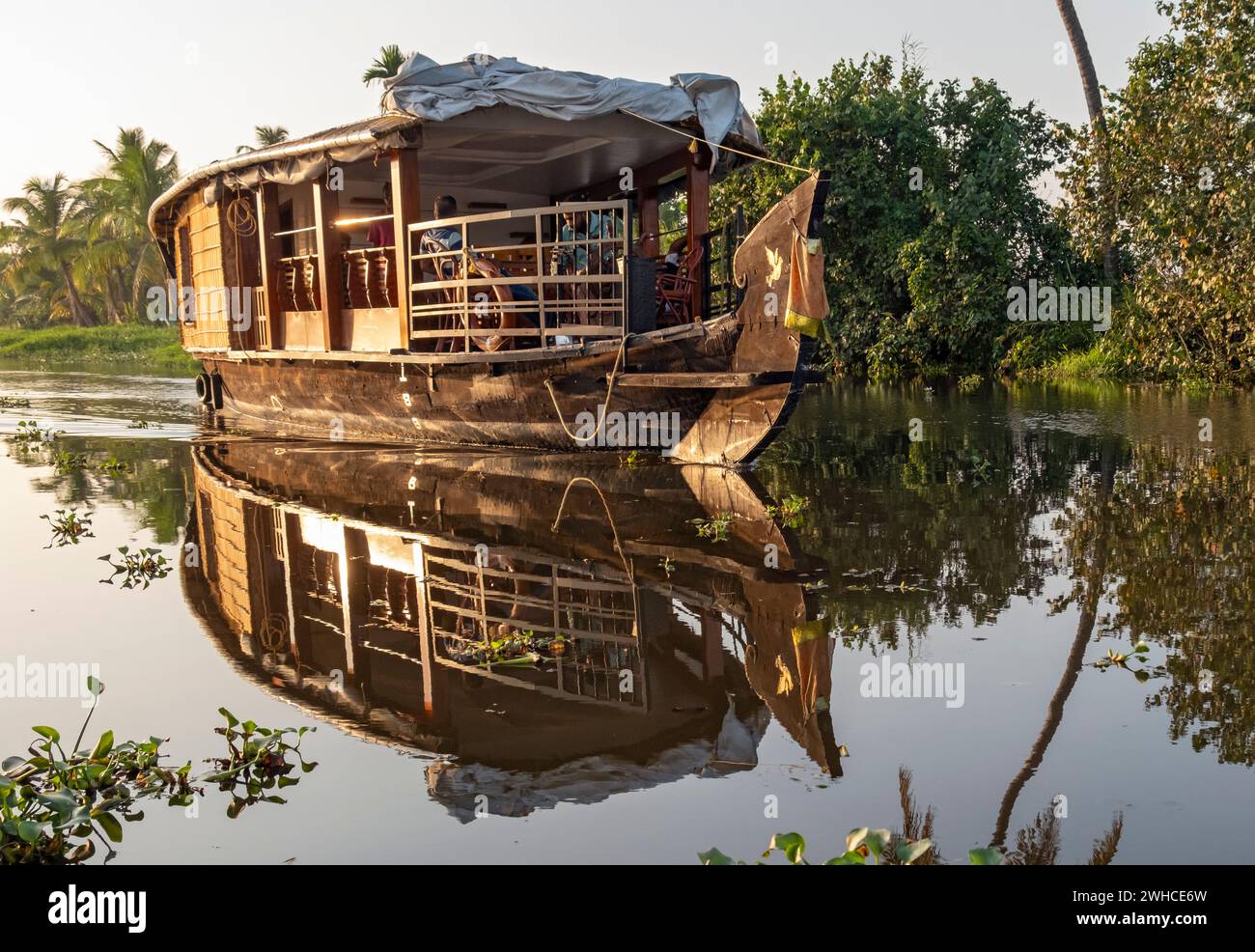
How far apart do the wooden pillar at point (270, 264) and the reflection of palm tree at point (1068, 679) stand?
9741 mm

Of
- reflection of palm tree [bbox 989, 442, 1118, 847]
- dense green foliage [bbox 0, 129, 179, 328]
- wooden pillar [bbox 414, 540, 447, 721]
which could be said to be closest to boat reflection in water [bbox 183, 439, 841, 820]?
wooden pillar [bbox 414, 540, 447, 721]

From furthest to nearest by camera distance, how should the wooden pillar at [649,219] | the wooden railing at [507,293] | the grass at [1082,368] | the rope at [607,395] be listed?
the grass at [1082,368] → the wooden pillar at [649,219] → the wooden railing at [507,293] → the rope at [607,395]

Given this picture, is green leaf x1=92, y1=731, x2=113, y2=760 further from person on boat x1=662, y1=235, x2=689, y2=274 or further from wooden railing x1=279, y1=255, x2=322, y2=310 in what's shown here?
wooden railing x1=279, y1=255, x2=322, y2=310

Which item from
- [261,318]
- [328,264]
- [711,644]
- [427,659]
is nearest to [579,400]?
[328,264]

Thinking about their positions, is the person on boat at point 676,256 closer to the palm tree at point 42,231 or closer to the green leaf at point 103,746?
the green leaf at point 103,746

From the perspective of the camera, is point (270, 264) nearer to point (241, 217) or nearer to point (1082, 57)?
point (241, 217)

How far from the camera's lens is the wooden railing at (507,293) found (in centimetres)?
977

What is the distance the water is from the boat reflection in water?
0.07 ft

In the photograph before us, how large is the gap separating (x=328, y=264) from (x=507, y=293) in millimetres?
2762

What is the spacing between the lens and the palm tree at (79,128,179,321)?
4625 cm

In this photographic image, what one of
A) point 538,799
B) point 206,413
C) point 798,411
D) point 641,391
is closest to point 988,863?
point 538,799

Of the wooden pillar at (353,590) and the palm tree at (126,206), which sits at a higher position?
the palm tree at (126,206)

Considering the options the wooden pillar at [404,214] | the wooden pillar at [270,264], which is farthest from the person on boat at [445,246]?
the wooden pillar at [270,264]
